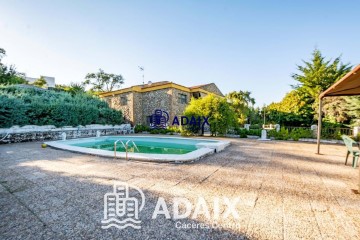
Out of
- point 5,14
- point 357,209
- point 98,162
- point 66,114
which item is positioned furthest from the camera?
point 66,114

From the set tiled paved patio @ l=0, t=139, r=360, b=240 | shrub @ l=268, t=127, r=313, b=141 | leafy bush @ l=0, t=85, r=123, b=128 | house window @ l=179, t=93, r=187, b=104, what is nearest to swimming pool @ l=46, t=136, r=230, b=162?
tiled paved patio @ l=0, t=139, r=360, b=240

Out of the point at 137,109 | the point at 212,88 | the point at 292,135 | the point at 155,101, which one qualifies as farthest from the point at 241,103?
the point at 137,109

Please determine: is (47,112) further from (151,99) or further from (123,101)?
(151,99)

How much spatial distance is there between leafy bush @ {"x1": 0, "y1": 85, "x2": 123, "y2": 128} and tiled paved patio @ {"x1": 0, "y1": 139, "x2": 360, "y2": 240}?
749 cm

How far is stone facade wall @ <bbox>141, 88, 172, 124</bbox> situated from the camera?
17656mm

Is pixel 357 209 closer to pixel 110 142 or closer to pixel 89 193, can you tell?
pixel 89 193

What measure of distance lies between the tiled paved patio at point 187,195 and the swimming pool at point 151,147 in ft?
1.62

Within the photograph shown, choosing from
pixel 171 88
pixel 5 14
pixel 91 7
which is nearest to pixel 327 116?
pixel 171 88

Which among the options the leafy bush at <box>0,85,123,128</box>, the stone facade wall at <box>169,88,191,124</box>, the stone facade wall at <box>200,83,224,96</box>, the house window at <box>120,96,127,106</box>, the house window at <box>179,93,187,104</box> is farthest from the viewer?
the stone facade wall at <box>200,83,224,96</box>

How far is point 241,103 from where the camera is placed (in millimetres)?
24016

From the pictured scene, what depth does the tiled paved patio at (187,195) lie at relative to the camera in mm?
2064

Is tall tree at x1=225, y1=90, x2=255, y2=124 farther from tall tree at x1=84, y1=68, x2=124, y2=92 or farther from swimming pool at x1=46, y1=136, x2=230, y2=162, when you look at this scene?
tall tree at x1=84, y1=68, x2=124, y2=92

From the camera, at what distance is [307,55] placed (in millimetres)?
19812

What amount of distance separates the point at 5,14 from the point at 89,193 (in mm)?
10791
